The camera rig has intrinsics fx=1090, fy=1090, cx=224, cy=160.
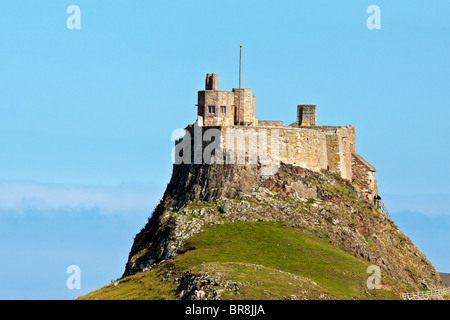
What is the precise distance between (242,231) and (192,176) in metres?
15.4

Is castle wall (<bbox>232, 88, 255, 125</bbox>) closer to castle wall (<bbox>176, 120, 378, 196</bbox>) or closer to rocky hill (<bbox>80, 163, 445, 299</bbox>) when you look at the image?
castle wall (<bbox>176, 120, 378, 196</bbox>)

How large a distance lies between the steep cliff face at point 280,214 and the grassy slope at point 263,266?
7.45 feet

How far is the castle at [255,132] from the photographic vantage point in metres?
135

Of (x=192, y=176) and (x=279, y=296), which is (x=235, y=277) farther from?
(x=192, y=176)

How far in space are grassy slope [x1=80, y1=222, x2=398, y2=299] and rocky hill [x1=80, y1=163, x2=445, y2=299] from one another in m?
0.12

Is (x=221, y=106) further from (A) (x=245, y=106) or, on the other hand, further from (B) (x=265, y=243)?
(B) (x=265, y=243)

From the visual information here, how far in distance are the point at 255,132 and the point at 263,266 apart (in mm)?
25864

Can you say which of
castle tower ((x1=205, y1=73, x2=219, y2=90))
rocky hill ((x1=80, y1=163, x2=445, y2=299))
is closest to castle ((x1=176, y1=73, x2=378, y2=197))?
castle tower ((x1=205, y1=73, x2=219, y2=90))

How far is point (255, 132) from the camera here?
13538 cm

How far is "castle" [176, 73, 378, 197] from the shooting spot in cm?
13500

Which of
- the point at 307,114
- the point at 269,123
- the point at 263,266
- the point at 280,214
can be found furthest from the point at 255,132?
the point at 263,266

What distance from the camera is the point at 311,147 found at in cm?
14062

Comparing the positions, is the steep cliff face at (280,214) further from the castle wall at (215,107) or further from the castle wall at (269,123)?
the castle wall at (269,123)
